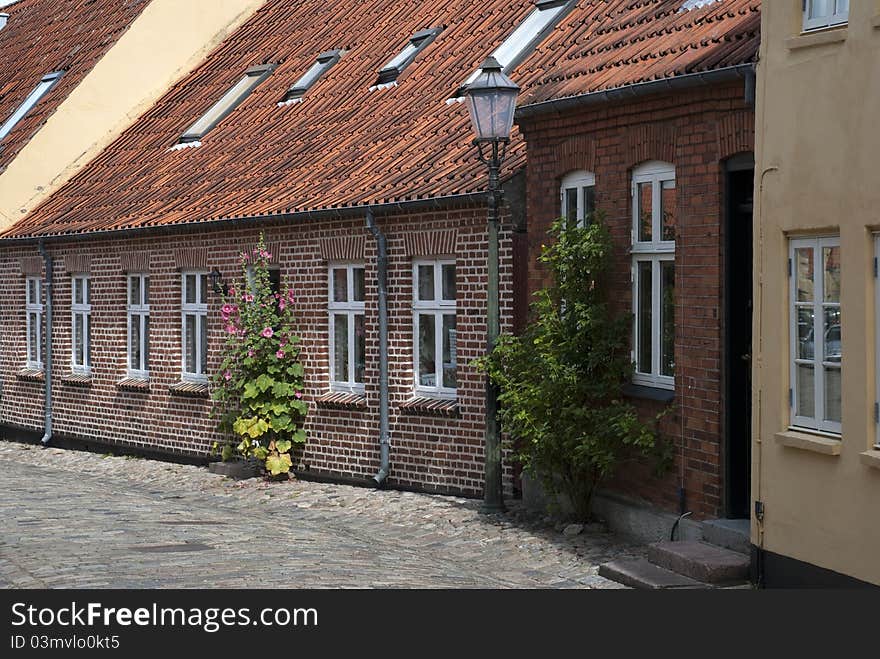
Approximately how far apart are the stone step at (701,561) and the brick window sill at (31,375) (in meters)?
15.0

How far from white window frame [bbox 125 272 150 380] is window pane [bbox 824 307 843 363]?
1305 cm

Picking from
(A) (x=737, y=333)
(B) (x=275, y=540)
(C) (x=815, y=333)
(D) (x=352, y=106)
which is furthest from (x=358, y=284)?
(C) (x=815, y=333)

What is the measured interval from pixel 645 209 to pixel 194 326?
30.4 ft

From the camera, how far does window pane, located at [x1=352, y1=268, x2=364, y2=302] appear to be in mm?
16891

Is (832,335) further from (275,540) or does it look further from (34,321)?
(34,321)

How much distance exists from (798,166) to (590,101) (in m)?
3.08

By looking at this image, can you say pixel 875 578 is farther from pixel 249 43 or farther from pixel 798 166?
pixel 249 43

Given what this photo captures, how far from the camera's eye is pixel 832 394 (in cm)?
933

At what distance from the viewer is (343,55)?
2112cm

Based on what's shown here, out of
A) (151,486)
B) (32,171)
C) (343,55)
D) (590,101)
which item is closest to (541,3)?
(343,55)

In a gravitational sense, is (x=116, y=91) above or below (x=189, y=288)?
above

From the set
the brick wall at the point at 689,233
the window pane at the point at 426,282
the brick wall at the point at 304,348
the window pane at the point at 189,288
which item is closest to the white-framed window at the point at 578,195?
the brick wall at the point at 689,233

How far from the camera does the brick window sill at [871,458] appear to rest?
861 cm

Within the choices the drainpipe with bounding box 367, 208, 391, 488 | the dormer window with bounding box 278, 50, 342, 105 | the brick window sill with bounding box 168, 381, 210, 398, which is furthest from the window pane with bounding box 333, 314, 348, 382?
the dormer window with bounding box 278, 50, 342, 105
